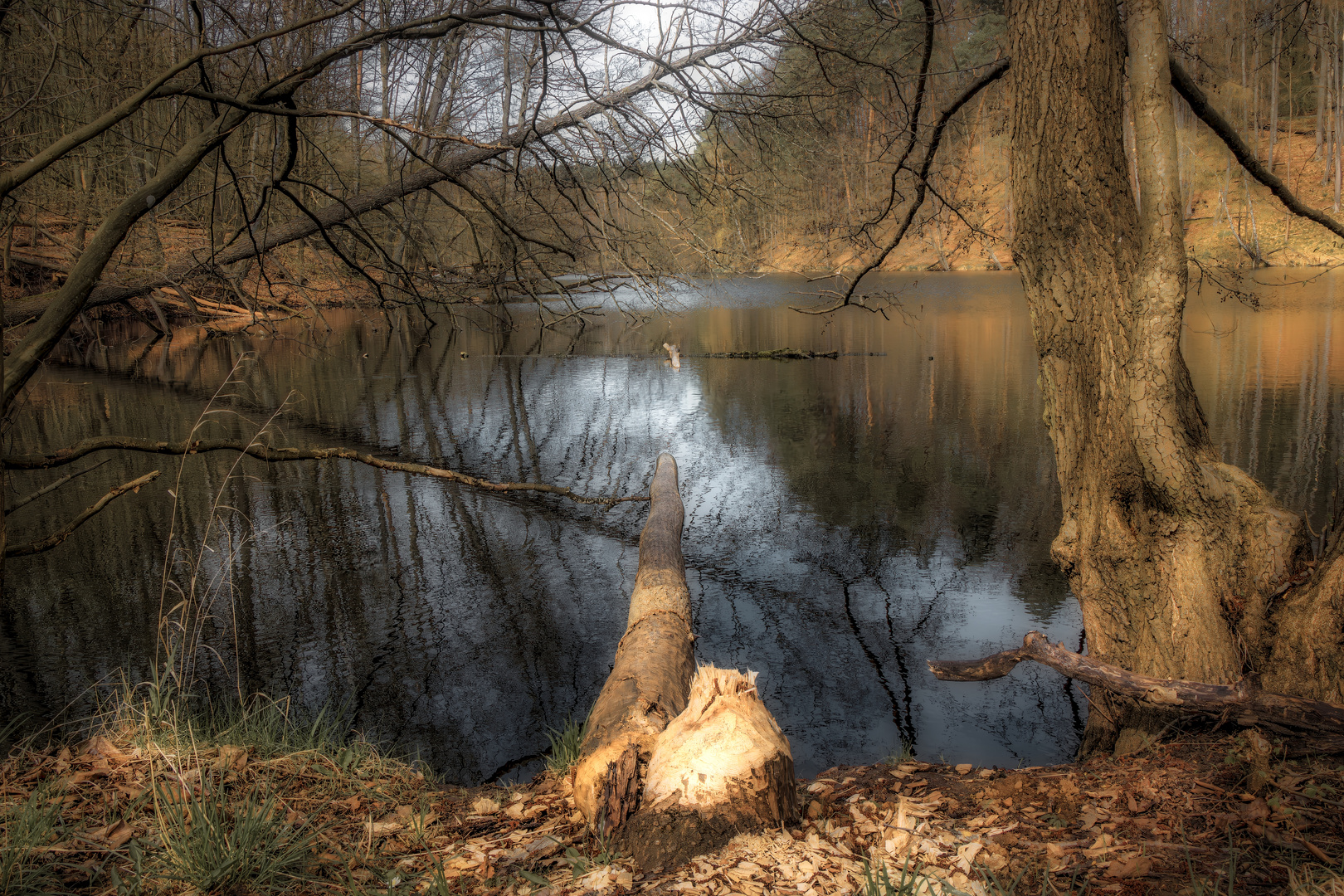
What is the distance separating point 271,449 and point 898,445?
26.8 feet

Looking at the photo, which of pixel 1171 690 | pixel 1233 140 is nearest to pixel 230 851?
pixel 1171 690

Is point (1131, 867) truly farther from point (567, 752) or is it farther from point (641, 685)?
point (567, 752)

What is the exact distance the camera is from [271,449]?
13.2 ft

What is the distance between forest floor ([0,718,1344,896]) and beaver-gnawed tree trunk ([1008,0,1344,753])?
68 centimetres

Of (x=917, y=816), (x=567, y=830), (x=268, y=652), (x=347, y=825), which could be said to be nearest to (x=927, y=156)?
(x=917, y=816)

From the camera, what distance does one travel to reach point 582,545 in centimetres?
739

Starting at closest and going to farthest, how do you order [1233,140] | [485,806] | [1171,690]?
[485,806], [1171,690], [1233,140]

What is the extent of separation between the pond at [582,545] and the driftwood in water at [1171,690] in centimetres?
114

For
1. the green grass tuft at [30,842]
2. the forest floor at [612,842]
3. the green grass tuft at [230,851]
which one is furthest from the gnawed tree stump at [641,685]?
the green grass tuft at [30,842]

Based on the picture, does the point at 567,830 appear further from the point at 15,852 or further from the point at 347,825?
the point at 15,852

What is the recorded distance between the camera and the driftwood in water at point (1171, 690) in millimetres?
2727

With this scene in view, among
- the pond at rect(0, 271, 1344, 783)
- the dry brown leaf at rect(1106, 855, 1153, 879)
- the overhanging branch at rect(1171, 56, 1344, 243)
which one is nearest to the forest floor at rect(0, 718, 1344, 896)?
the dry brown leaf at rect(1106, 855, 1153, 879)

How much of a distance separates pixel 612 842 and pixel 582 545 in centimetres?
488

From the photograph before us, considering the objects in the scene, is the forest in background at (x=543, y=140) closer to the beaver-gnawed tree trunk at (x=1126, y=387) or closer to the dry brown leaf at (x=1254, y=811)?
the beaver-gnawed tree trunk at (x=1126, y=387)
